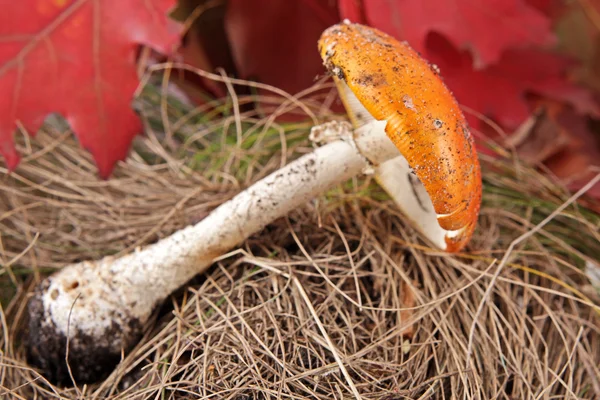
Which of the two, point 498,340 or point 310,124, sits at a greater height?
point 310,124

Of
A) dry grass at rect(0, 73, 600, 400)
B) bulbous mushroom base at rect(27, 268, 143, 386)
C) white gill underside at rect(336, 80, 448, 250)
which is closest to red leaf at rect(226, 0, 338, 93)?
dry grass at rect(0, 73, 600, 400)

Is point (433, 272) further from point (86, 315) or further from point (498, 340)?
point (86, 315)

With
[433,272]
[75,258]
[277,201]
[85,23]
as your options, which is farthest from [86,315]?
[433,272]

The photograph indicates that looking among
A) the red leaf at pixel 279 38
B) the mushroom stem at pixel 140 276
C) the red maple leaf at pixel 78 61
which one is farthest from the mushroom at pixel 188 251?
the red leaf at pixel 279 38

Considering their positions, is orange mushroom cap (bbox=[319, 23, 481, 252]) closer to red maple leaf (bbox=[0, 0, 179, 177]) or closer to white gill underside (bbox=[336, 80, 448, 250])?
white gill underside (bbox=[336, 80, 448, 250])

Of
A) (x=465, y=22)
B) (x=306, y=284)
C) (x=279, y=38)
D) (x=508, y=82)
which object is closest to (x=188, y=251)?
(x=306, y=284)

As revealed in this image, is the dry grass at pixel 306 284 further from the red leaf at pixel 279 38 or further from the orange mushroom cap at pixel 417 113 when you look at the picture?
the orange mushroom cap at pixel 417 113
